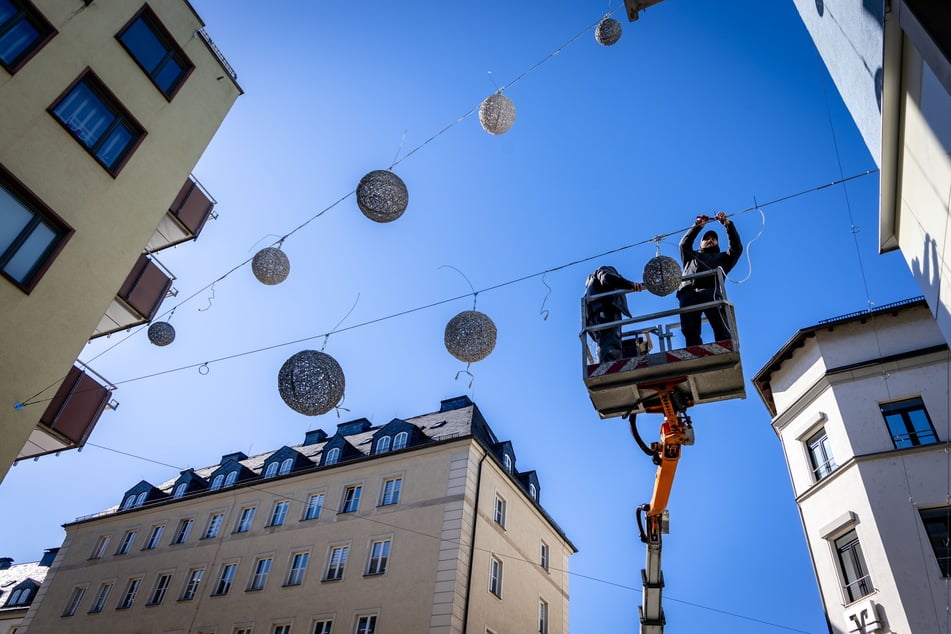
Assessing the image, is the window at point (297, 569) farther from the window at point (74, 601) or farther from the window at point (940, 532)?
the window at point (940, 532)

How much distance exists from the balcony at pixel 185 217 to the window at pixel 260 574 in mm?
14185

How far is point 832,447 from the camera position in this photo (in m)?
15.6

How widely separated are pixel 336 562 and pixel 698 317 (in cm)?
1988

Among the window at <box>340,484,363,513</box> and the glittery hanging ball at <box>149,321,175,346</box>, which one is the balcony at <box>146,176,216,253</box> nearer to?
the glittery hanging ball at <box>149,321,175,346</box>

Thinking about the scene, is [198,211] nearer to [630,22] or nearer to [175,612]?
[630,22]

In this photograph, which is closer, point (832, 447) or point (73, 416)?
point (73, 416)

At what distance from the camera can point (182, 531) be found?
92.1ft

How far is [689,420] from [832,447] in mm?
10805

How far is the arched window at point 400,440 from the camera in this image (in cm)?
2546

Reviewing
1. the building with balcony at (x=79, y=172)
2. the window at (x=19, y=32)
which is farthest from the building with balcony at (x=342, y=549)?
the window at (x=19, y=32)

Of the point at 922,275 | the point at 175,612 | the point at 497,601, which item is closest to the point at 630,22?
the point at 922,275

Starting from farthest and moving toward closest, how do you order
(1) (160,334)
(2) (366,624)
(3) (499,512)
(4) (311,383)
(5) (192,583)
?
(5) (192,583)
(3) (499,512)
(2) (366,624)
(1) (160,334)
(4) (311,383)

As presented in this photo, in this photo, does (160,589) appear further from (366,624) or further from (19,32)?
(19,32)

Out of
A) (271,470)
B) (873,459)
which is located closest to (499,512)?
(271,470)
